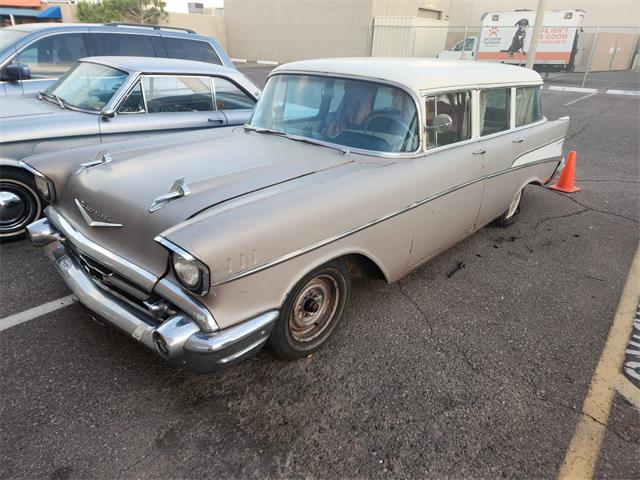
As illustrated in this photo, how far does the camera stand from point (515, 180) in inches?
167

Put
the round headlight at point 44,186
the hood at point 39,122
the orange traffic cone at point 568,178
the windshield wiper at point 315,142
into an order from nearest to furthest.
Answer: the round headlight at point 44,186 < the windshield wiper at point 315,142 < the hood at point 39,122 < the orange traffic cone at point 568,178

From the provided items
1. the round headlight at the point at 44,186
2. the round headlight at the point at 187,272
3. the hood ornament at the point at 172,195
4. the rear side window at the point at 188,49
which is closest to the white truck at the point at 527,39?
the rear side window at the point at 188,49

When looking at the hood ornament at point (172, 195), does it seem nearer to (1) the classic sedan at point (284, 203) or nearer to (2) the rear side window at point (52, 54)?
(1) the classic sedan at point (284, 203)

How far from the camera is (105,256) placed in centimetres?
235

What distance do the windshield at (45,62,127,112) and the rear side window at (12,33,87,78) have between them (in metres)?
0.93

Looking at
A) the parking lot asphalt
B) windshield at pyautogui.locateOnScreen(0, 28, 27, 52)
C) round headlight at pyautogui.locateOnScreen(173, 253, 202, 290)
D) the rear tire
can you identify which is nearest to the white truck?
the rear tire

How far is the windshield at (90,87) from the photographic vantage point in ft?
14.8

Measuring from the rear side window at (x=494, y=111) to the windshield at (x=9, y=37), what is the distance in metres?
5.54

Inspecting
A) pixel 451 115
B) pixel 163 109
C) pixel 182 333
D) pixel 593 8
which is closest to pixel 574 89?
pixel 451 115

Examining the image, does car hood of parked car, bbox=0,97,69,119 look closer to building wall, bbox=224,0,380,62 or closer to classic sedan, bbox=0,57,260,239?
classic sedan, bbox=0,57,260,239

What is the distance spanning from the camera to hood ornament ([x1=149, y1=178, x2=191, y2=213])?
2.26m

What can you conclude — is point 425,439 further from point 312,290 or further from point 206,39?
point 206,39

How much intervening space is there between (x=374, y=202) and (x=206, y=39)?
5.44m

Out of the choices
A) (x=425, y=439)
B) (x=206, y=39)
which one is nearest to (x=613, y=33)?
(x=206, y=39)
